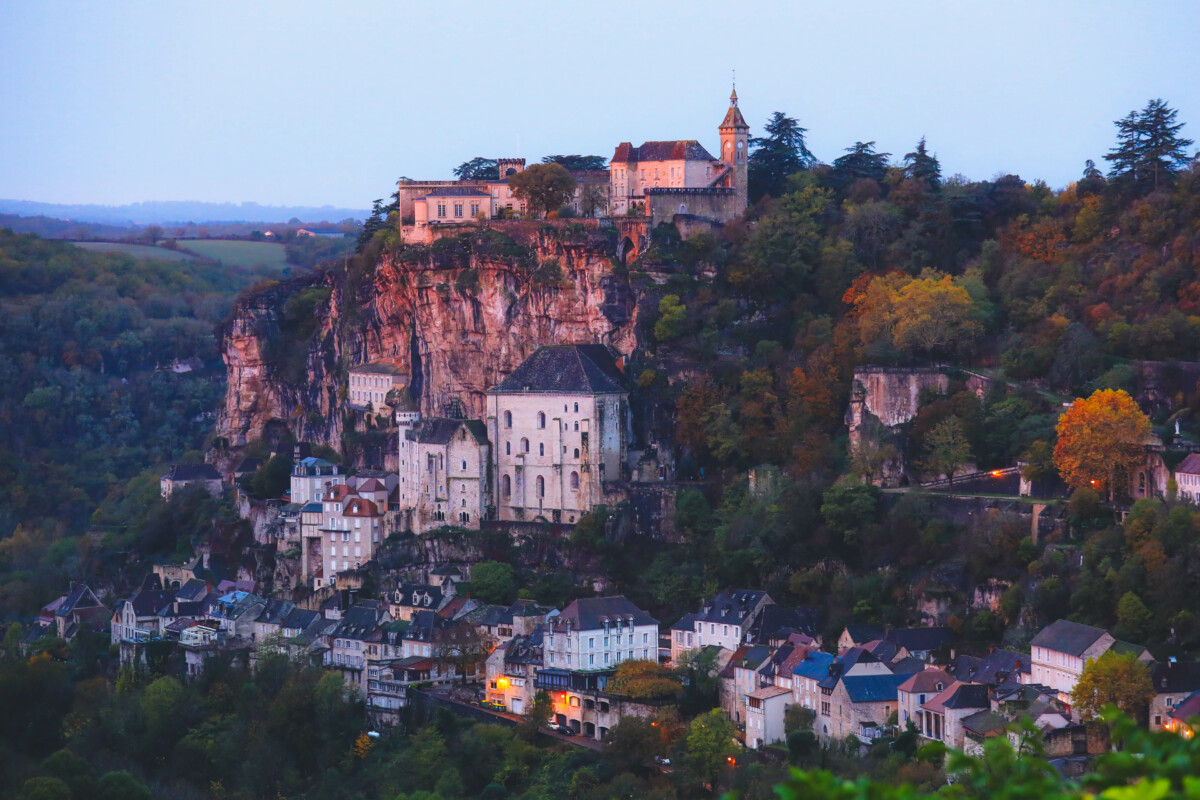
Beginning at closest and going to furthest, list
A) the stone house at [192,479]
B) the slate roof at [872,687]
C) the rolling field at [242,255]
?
the slate roof at [872,687], the stone house at [192,479], the rolling field at [242,255]

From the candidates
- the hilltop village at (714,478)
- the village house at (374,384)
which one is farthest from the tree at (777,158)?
the village house at (374,384)

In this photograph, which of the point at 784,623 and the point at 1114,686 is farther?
the point at 784,623

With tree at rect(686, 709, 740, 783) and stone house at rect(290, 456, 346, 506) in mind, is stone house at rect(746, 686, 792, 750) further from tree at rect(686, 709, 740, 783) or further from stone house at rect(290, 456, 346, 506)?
stone house at rect(290, 456, 346, 506)

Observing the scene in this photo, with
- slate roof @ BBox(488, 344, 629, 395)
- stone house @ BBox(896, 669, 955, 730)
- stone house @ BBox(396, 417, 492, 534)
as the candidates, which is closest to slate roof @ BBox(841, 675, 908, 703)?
Result: stone house @ BBox(896, 669, 955, 730)

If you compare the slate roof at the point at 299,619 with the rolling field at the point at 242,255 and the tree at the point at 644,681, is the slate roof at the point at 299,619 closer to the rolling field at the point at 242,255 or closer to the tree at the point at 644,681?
the tree at the point at 644,681

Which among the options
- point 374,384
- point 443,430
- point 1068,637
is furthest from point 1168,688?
point 374,384

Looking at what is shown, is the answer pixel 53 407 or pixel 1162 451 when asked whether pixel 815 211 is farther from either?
pixel 53 407

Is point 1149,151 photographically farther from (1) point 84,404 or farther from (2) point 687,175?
(1) point 84,404
